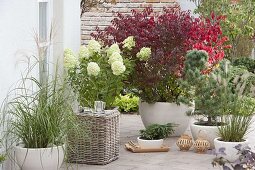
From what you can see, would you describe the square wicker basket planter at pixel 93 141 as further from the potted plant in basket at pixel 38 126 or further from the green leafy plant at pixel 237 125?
the green leafy plant at pixel 237 125

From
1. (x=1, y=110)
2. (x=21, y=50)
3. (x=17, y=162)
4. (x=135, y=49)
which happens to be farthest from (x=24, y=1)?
(x=135, y=49)

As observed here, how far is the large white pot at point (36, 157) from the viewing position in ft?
21.1

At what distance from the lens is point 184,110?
8930 mm

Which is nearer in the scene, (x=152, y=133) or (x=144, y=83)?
(x=152, y=133)

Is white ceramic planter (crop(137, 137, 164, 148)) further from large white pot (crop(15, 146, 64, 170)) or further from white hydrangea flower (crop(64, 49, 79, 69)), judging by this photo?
large white pot (crop(15, 146, 64, 170))

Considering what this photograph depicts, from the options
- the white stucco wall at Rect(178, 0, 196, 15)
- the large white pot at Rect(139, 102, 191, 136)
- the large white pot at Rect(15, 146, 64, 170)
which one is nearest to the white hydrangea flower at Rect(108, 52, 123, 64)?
the large white pot at Rect(139, 102, 191, 136)

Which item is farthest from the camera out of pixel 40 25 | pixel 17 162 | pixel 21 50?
pixel 40 25

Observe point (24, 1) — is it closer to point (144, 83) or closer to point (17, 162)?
point (17, 162)

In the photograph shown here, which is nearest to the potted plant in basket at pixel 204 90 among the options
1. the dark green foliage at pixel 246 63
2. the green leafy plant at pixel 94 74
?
the green leafy plant at pixel 94 74

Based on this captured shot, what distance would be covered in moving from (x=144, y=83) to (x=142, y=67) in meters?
0.22

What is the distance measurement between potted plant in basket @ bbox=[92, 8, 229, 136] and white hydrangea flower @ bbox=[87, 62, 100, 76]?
113 cm

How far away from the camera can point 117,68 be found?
7848 millimetres

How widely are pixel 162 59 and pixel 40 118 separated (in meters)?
2.60

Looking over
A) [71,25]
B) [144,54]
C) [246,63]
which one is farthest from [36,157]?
[246,63]
